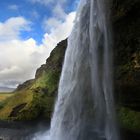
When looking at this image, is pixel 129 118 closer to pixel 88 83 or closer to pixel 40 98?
pixel 88 83

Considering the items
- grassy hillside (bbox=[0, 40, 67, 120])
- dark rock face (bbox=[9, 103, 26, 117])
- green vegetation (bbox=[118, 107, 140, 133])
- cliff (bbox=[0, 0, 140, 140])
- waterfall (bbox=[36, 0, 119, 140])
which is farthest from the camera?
dark rock face (bbox=[9, 103, 26, 117])

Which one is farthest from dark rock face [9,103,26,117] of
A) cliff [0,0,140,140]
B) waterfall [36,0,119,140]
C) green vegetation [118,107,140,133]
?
cliff [0,0,140,140]

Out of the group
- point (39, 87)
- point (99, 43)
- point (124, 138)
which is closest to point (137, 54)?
point (99, 43)

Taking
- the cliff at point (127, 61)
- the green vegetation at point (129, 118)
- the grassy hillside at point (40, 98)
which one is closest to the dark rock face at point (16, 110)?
the grassy hillside at point (40, 98)

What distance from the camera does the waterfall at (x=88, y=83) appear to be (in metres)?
29.5

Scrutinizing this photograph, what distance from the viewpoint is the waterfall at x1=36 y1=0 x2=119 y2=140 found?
96.8 feet

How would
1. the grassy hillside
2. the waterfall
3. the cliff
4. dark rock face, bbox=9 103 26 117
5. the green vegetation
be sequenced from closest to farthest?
the cliff → the waterfall → the green vegetation → the grassy hillside → dark rock face, bbox=9 103 26 117

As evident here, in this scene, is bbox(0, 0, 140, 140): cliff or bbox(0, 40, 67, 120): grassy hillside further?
bbox(0, 40, 67, 120): grassy hillside

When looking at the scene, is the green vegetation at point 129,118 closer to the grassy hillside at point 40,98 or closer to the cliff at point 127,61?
the cliff at point 127,61

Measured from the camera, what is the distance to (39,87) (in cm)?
7231

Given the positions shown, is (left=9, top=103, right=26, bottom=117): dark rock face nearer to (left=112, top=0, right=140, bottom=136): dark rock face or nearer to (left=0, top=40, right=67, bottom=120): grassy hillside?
(left=0, top=40, right=67, bottom=120): grassy hillside

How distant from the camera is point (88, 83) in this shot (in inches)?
1251

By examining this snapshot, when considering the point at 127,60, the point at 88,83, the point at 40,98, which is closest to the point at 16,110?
the point at 40,98

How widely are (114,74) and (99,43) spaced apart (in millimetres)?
3244
